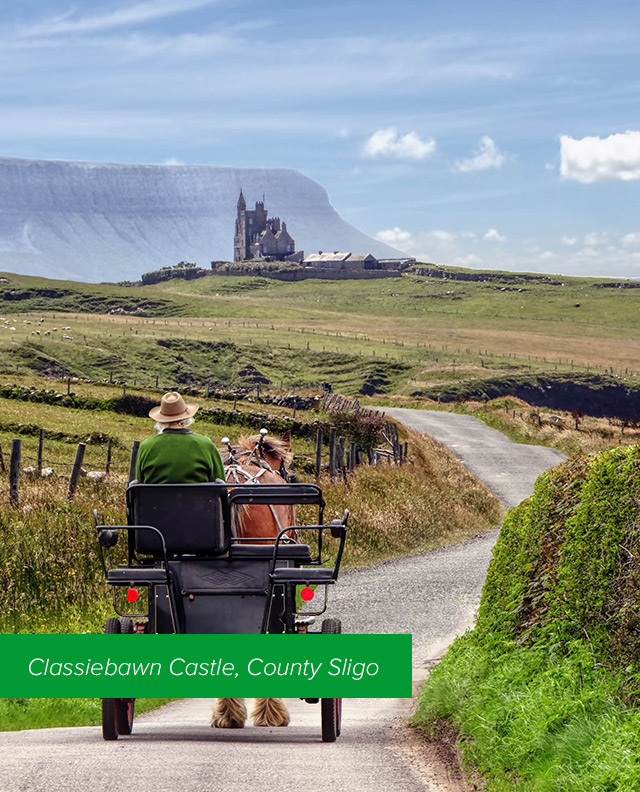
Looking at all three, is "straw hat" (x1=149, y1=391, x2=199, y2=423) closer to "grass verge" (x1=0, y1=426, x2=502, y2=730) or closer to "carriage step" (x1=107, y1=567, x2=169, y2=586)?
"carriage step" (x1=107, y1=567, x2=169, y2=586)

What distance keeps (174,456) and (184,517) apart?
1.87ft

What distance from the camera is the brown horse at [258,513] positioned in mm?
9438

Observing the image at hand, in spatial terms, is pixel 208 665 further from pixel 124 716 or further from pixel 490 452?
pixel 490 452

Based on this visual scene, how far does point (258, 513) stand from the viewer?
10.7 m

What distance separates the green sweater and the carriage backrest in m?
0.29

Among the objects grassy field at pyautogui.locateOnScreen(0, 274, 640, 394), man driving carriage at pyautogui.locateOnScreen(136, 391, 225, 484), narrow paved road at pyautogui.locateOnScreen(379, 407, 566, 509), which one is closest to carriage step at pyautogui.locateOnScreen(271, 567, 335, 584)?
man driving carriage at pyautogui.locateOnScreen(136, 391, 225, 484)

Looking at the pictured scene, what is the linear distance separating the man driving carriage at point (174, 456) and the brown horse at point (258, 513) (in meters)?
1.03

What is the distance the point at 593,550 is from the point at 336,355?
127478mm

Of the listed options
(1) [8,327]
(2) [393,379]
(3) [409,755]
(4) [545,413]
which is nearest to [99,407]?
(4) [545,413]

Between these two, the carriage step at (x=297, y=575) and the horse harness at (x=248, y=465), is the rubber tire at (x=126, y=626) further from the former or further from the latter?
the horse harness at (x=248, y=465)

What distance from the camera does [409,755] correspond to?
891cm

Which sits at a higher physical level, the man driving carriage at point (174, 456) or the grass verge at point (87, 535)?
the man driving carriage at point (174, 456)

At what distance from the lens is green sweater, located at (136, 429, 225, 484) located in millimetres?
9352

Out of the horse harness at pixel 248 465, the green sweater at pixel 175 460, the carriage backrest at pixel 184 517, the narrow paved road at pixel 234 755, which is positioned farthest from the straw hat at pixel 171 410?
the narrow paved road at pixel 234 755
